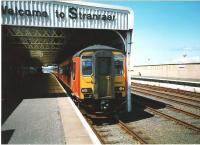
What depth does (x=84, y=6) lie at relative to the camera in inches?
543

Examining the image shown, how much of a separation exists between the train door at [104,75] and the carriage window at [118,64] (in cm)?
44

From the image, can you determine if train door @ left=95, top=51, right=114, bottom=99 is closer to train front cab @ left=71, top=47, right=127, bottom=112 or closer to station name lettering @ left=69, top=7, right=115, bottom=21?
train front cab @ left=71, top=47, right=127, bottom=112

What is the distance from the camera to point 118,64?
1181 cm

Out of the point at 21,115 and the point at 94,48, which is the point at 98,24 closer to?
the point at 94,48

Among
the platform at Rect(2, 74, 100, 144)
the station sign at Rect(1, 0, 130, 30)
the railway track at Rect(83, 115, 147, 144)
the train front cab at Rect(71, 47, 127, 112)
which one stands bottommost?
the railway track at Rect(83, 115, 147, 144)

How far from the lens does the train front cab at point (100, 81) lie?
A: 36.1 ft

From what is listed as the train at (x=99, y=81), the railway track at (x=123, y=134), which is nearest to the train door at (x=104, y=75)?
the train at (x=99, y=81)

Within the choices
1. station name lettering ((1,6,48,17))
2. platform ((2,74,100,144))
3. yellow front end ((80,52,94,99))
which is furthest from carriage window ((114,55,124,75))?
station name lettering ((1,6,48,17))

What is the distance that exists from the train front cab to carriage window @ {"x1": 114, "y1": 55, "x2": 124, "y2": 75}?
0.03m

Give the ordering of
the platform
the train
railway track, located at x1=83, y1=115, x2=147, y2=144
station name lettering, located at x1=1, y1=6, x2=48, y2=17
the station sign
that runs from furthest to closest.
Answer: the station sign < station name lettering, located at x1=1, y1=6, x2=48, y2=17 < the train < railway track, located at x1=83, y1=115, x2=147, y2=144 < the platform

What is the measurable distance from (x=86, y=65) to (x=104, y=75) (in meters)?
0.97

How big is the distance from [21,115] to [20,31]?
35.0ft

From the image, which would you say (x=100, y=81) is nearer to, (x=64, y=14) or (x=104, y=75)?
(x=104, y=75)

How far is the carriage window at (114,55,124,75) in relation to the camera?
38.4 feet
